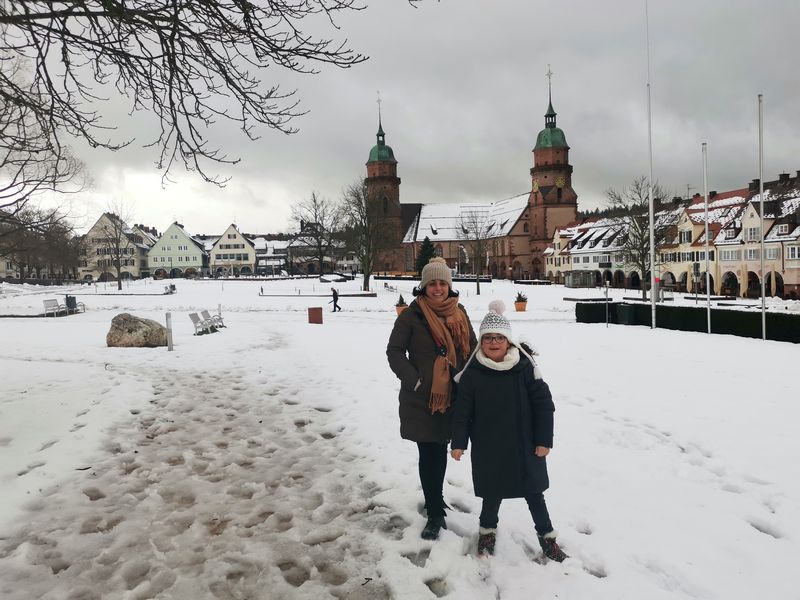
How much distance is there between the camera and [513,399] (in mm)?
3516

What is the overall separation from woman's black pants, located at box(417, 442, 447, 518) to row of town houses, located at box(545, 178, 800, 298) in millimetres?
40033

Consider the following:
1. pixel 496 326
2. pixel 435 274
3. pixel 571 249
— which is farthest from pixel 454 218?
pixel 496 326

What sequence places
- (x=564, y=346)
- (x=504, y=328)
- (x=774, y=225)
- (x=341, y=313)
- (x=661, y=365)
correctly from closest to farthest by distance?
(x=504, y=328), (x=661, y=365), (x=564, y=346), (x=341, y=313), (x=774, y=225)

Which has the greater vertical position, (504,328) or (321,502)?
(504,328)

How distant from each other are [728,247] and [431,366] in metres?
54.3

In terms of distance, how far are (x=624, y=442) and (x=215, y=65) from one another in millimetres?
6743

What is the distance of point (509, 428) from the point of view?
3.50 m

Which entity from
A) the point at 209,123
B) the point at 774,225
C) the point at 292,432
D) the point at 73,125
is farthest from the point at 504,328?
the point at 774,225

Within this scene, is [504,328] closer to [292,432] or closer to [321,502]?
[321,502]

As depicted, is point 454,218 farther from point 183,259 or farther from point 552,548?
point 552,548

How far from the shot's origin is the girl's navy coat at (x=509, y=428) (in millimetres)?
3506

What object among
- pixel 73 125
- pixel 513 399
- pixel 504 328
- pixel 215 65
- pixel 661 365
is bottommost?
pixel 661 365

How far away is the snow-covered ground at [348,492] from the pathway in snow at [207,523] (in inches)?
0.7

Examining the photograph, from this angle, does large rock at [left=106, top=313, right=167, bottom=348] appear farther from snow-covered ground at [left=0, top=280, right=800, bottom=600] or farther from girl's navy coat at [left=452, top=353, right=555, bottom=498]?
girl's navy coat at [left=452, top=353, right=555, bottom=498]
